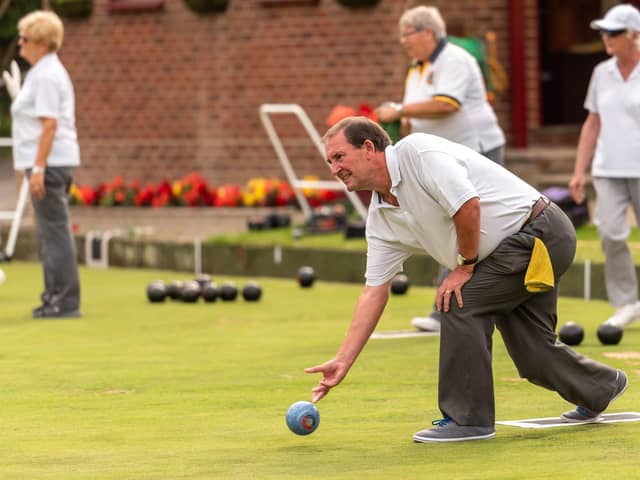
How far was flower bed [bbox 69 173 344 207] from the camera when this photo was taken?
648 inches

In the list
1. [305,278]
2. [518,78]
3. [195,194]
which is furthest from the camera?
[195,194]

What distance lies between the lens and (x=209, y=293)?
39.5 feet

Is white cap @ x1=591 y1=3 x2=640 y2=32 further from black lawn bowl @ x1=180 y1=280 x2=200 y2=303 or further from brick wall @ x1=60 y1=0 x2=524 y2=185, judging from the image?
brick wall @ x1=60 y1=0 x2=524 y2=185

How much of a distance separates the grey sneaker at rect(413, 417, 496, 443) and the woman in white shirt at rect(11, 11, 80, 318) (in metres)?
4.90

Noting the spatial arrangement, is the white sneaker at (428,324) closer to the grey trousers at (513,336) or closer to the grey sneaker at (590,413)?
the grey sneaker at (590,413)

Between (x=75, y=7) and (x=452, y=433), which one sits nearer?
(x=452, y=433)

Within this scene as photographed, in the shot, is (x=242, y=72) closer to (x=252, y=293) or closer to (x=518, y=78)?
(x=518, y=78)

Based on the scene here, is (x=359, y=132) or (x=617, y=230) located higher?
(x=359, y=132)

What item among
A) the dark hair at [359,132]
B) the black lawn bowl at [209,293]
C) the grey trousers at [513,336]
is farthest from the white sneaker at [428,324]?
the dark hair at [359,132]

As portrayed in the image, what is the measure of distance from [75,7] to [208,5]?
1.77 meters

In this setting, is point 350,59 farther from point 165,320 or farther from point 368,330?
point 368,330

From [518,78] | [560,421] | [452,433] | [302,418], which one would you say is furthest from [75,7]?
[452,433]

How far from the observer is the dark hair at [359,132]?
5906 mm

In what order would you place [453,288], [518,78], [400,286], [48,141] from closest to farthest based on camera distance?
[453,288]
[48,141]
[400,286]
[518,78]
